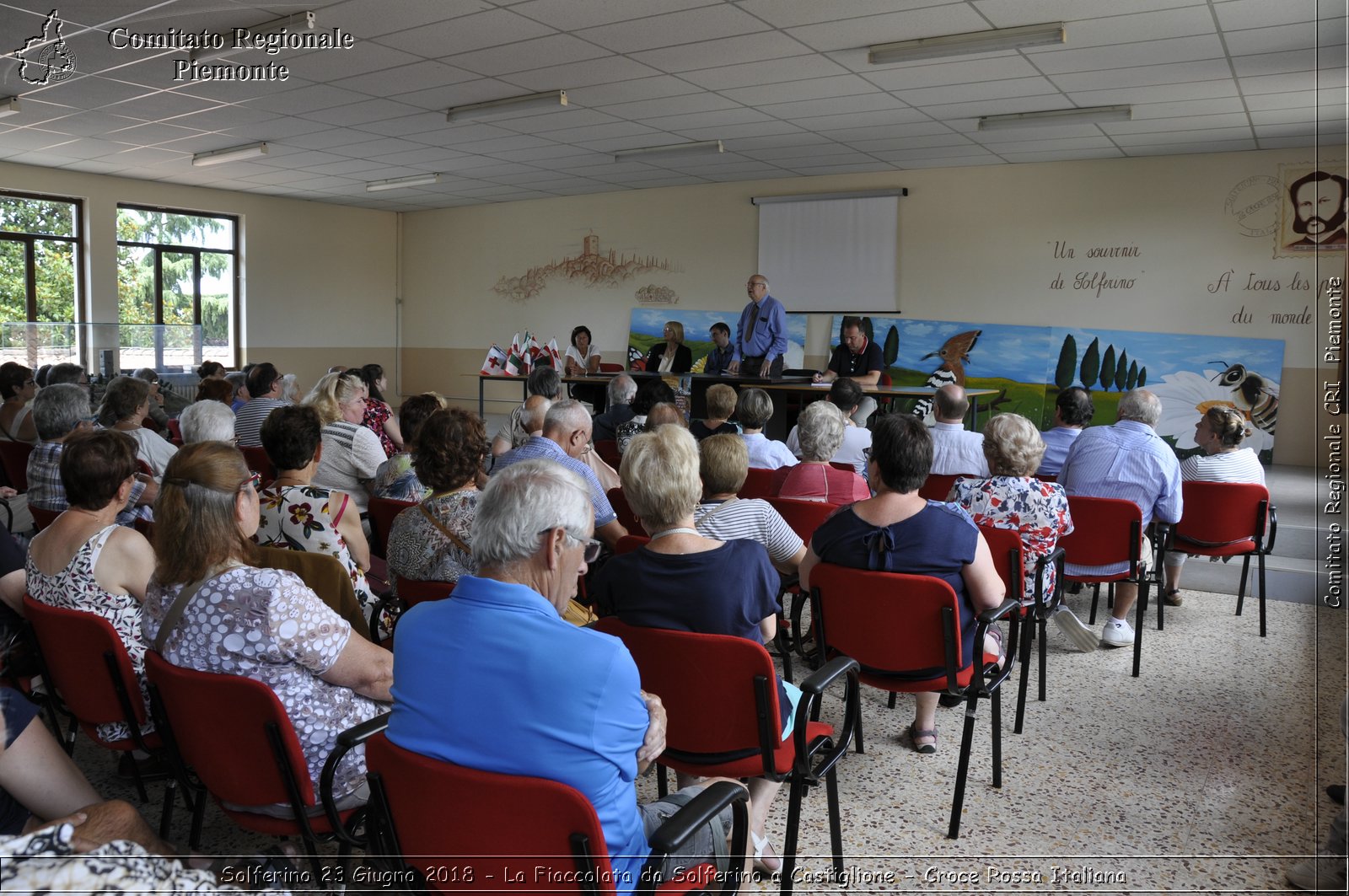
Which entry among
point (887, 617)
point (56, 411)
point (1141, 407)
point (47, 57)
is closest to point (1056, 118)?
point (1141, 407)

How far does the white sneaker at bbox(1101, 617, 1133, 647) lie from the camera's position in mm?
4254

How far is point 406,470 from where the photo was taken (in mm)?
3852

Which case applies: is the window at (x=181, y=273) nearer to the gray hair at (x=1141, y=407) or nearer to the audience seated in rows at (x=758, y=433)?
the audience seated in rows at (x=758, y=433)

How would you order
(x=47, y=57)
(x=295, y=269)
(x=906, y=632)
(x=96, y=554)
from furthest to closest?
(x=295, y=269)
(x=47, y=57)
(x=906, y=632)
(x=96, y=554)

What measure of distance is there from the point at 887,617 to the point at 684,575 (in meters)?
0.69

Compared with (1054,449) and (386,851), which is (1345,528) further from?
(386,851)

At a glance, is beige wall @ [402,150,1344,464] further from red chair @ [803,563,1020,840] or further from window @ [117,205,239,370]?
red chair @ [803,563,1020,840]

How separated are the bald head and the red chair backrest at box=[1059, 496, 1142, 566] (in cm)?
89

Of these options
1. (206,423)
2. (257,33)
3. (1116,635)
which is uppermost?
(257,33)

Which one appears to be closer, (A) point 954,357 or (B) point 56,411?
(B) point 56,411

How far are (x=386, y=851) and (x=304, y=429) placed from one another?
171 cm

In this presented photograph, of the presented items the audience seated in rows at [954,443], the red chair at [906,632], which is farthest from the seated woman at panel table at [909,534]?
the audience seated in rows at [954,443]

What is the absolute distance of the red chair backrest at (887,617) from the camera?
8.19ft

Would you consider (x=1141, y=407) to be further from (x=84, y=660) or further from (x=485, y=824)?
(x=84, y=660)
